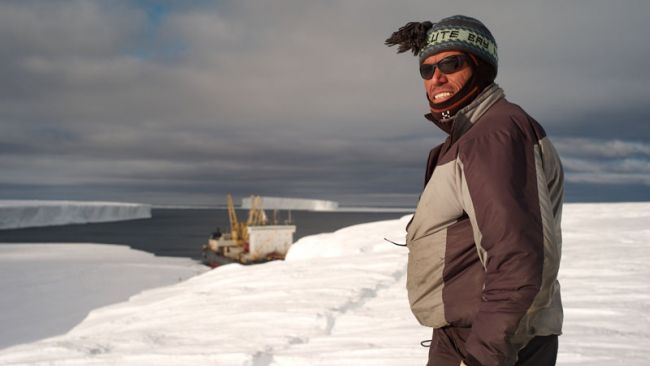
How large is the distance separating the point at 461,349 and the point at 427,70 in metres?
0.87

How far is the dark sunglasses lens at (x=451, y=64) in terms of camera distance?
144cm

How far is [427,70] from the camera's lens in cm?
152

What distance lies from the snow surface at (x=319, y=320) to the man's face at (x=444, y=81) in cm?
209

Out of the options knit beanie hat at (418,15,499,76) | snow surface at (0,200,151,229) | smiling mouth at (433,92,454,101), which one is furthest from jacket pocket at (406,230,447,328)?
snow surface at (0,200,151,229)

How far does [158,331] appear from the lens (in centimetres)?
466

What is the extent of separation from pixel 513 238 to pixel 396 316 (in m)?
3.50

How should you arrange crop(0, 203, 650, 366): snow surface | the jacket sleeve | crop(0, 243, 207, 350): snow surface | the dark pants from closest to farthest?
1. the jacket sleeve
2. the dark pants
3. crop(0, 203, 650, 366): snow surface
4. crop(0, 243, 207, 350): snow surface

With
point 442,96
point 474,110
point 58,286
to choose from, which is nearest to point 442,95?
point 442,96

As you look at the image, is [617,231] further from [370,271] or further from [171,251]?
[171,251]

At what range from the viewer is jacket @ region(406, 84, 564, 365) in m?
1.14

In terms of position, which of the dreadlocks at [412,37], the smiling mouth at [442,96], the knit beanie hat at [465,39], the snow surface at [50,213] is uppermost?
the dreadlocks at [412,37]

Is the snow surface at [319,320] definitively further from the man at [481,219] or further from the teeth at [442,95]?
the teeth at [442,95]

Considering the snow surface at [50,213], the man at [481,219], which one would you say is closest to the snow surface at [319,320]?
the man at [481,219]

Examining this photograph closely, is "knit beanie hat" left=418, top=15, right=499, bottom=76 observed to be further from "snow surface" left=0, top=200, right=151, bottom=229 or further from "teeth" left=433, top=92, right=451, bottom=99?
"snow surface" left=0, top=200, right=151, bottom=229
